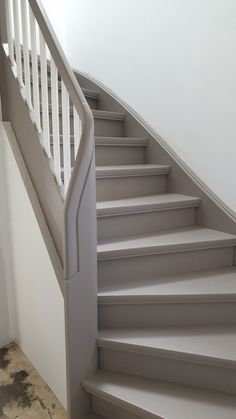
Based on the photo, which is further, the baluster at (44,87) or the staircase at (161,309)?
the baluster at (44,87)

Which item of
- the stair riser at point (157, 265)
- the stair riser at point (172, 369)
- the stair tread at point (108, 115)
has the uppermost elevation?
the stair tread at point (108, 115)

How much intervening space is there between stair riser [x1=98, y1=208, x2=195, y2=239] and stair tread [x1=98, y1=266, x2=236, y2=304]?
0.36 m

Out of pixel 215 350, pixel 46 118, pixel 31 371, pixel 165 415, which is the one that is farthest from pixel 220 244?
pixel 31 371

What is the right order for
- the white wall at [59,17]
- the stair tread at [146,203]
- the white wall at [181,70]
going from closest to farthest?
the stair tread at [146,203] < the white wall at [181,70] < the white wall at [59,17]

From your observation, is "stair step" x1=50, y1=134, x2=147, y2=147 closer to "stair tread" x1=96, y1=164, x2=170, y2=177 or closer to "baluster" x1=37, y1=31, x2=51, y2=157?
"stair tread" x1=96, y1=164, x2=170, y2=177

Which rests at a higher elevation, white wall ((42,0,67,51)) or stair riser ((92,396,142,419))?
white wall ((42,0,67,51))

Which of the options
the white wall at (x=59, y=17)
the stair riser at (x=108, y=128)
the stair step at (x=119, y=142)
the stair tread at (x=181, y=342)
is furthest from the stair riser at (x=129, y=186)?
the white wall at (x=59, y=17)

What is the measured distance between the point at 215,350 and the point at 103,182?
131 cm

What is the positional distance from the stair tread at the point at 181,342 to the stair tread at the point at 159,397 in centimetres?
15

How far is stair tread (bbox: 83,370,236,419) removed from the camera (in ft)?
4.60

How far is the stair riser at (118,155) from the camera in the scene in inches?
103

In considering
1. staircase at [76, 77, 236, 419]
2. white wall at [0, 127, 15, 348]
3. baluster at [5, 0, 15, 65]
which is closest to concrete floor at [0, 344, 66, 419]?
white wall at [0, 127, 15, 348]

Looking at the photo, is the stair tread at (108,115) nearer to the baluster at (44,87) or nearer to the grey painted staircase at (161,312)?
the grey painted staircase at (161,312)

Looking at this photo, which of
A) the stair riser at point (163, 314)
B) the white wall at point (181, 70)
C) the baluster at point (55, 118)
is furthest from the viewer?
the white wall at point (181, 70)
